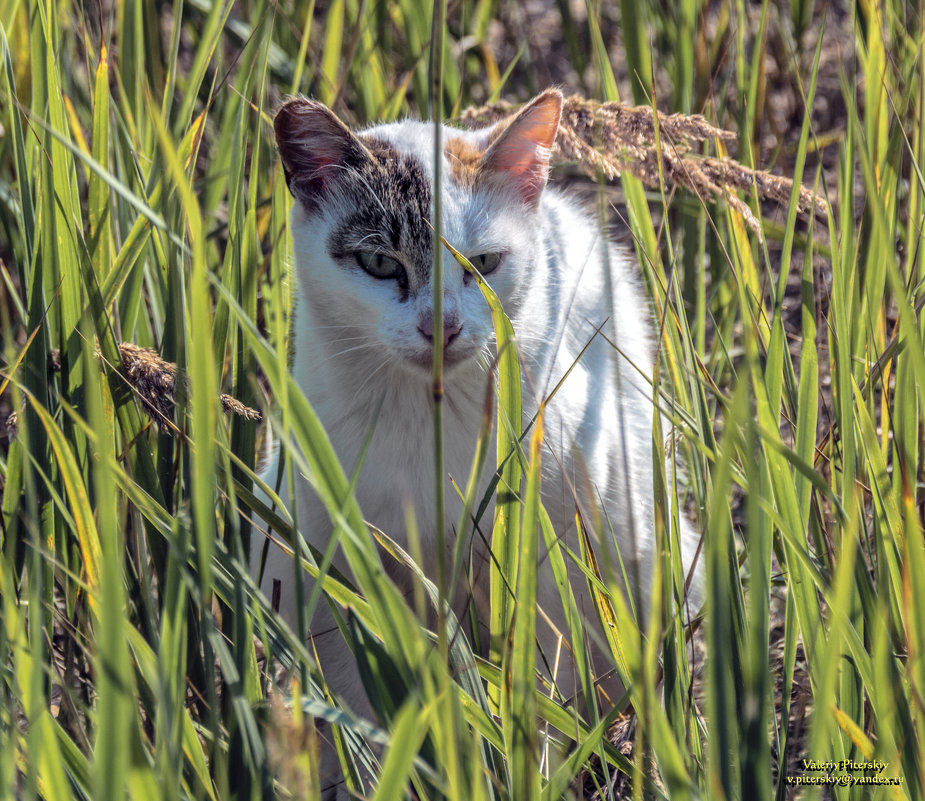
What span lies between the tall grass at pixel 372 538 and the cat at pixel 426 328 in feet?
0.33

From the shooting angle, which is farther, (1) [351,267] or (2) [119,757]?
(1) [351,267]

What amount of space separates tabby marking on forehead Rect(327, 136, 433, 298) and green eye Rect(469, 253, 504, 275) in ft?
0.29

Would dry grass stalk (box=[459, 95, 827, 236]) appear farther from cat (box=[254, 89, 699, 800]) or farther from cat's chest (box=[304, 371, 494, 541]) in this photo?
cat's chest (box=[304, 371, 494, 541])

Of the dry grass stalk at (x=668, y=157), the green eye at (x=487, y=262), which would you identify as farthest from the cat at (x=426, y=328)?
the dry grass stalk at (x=668, y=157)

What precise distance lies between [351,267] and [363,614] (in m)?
0.68

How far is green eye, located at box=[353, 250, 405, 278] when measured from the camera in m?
1.35

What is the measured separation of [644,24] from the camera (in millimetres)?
1780

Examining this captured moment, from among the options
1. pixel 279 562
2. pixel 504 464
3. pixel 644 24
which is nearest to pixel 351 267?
pixel 279 562

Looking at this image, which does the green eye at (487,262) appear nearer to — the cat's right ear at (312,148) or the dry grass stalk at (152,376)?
the cat's right ear at (312,148)

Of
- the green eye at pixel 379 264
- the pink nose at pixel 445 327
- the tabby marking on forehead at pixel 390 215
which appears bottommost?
the pink nose at pixel 445 327

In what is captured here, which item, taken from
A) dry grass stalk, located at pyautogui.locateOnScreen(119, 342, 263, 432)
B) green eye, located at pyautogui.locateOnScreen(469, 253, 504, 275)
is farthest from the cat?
dry grass stalk, located at pyautogui.locateOnScreen(119, 342, 263, 432)

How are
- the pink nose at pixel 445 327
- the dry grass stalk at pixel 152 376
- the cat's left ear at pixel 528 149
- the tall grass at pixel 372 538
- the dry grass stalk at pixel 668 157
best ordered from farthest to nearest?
1. the cat's left ear at pixel 528 149
2. the pink nose at pixel 445 327
3. the dry grass stalk at pixel 668 157
4. the dry grass stalk at pixel 152 376
5. the tall grass at pixel 372 538

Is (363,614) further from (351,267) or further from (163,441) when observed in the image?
(351,267)

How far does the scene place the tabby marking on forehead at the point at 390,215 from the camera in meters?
1.32
